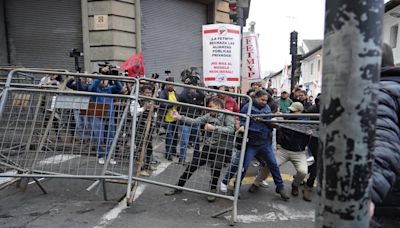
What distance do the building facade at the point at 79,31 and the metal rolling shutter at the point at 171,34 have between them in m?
0.03

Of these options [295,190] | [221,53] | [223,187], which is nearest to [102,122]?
[223,187]

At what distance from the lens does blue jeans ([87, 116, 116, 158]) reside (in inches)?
183

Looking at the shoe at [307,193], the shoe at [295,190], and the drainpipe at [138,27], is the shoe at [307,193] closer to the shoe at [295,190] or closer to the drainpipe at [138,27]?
the shoe at [295,190]

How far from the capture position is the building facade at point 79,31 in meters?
10.6

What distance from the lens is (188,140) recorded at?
4797mm

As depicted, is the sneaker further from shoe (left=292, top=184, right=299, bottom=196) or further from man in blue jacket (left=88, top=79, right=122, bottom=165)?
man in blue jacket (left=88, top=79, right=122, bottom=165)

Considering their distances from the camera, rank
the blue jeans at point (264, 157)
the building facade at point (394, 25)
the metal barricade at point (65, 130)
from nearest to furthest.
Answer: the metal barricade at point (65, 130)
the blue jeans at point (264, 157)
the building facade at point (394, 25)

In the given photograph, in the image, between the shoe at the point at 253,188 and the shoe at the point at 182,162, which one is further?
the shoe at the point at 253,188

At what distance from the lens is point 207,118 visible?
4785mm

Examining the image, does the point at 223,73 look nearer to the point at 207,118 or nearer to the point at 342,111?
the point at 207,118

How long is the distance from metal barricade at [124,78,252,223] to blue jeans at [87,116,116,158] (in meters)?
0.36

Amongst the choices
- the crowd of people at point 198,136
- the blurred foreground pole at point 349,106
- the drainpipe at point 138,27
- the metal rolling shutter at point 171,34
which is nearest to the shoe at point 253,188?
the crowd of people at point 198,136

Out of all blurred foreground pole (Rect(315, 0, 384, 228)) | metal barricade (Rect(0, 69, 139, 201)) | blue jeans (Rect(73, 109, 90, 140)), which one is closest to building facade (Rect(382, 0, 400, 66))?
metal barricade (Rect(0, 69, 139, 201))

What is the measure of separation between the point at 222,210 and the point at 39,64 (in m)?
8.98
